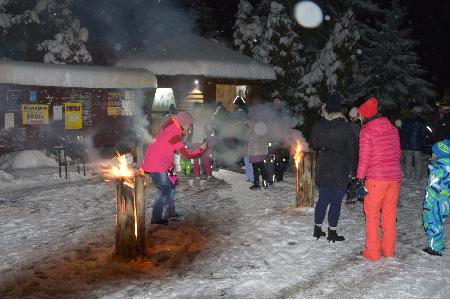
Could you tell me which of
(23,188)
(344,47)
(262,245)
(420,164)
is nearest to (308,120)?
(344,47)

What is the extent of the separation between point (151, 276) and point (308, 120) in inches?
758

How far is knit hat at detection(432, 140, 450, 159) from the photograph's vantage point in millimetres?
5883

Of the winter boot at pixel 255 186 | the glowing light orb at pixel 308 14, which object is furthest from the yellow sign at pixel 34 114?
the glowing light orb at pixel 308 14

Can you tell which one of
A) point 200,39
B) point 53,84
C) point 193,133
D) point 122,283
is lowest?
point 122,283

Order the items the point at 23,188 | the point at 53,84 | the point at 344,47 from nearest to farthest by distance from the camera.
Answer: the point at 23,188 → the point at 53,84 → the point at 344,47

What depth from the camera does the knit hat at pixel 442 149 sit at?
19.3 feet

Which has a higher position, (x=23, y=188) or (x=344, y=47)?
(x=344, y=47)

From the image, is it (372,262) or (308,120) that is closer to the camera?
(372,262)

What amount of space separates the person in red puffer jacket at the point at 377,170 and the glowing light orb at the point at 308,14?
19.9 m

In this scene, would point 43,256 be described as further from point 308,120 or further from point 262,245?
point 308,120

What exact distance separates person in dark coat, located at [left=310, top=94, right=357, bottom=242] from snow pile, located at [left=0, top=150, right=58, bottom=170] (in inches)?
389

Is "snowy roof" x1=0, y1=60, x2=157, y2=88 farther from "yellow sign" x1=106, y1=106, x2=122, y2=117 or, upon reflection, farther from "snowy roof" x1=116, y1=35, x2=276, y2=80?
"snowy roof" x1=116, y1=35, x2=276, y2=80

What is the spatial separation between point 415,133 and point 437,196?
20.4ft

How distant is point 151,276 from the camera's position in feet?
17.6
